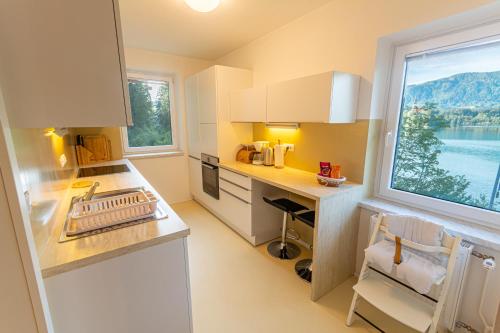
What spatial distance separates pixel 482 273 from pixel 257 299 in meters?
A: 1.53

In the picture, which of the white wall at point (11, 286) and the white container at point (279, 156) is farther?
the white container at point (279, 156)

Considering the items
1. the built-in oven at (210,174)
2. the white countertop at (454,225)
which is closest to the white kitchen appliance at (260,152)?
the built-in oven at (210,174)

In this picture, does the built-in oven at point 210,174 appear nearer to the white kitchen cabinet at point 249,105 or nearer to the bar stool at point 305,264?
the white kitchen cabinet at point 249,105

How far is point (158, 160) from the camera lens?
3.69 m

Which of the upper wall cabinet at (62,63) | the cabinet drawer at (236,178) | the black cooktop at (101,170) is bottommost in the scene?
the cabinet drawer at (236,178)

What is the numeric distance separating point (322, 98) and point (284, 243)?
5.14ft

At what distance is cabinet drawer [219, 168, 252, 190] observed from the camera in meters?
2.44

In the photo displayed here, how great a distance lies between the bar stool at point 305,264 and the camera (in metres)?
1.99

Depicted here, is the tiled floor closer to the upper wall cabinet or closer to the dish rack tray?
the dish rack tray

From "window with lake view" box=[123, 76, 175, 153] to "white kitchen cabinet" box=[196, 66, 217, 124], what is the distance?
2.71 feet

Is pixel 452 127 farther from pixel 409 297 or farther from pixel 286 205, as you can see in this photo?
pixel 286 205

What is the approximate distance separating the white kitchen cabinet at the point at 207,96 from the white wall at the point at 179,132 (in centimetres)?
67

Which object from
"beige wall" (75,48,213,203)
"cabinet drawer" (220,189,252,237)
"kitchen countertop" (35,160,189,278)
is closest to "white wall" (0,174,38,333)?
"kitchen countertop" (35,160,189,278)

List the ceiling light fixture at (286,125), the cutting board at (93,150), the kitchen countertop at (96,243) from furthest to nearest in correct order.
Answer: the cutting board at (93,150) < the ceiling light fixture at (286,125) < the kitchen countertop at (96,243)
